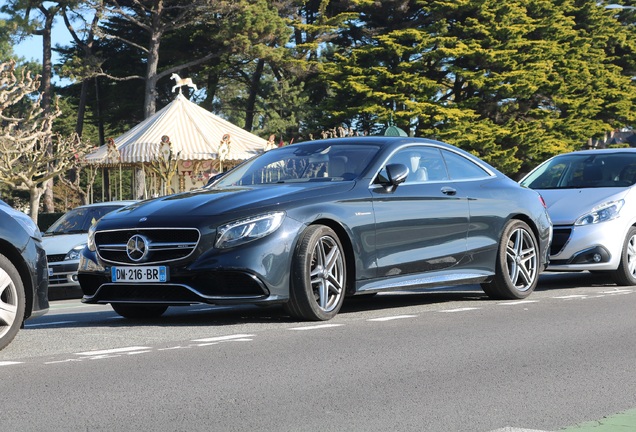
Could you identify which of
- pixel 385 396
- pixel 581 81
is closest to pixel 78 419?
pixel 385 396

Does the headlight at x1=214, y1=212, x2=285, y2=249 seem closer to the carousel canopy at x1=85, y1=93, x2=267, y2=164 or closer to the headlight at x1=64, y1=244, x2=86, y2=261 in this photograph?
the headlight at x1=64, y1=244, x2=86, y2=261

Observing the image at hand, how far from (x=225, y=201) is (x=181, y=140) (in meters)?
29.7

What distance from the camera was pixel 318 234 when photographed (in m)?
8.88

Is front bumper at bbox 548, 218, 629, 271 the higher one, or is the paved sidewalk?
front bumper at bbox 548, 218, 629, 271

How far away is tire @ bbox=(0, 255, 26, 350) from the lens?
24.4ft

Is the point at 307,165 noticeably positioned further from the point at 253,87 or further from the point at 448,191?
the point at 253,87

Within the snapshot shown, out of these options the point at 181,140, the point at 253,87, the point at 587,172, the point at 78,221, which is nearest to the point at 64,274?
the point at 78,221

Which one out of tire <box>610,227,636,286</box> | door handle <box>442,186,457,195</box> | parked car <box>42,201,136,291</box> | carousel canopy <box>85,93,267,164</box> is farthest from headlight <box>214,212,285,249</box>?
carousel canopy <box>85,93,267,164</box>

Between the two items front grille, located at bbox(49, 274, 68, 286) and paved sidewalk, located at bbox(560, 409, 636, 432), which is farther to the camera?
front grille, located at bbox(49, 274, 68, 286)

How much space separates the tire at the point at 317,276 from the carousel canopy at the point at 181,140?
90.7ft

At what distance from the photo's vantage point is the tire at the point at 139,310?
9.66 meters

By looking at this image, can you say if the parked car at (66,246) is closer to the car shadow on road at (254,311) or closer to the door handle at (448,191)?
the car shadow on road at (254,311)

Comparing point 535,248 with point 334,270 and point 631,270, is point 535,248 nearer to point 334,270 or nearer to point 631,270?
point 631,270

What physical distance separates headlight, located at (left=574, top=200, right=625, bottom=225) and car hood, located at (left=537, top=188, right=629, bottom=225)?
44 millimetres
